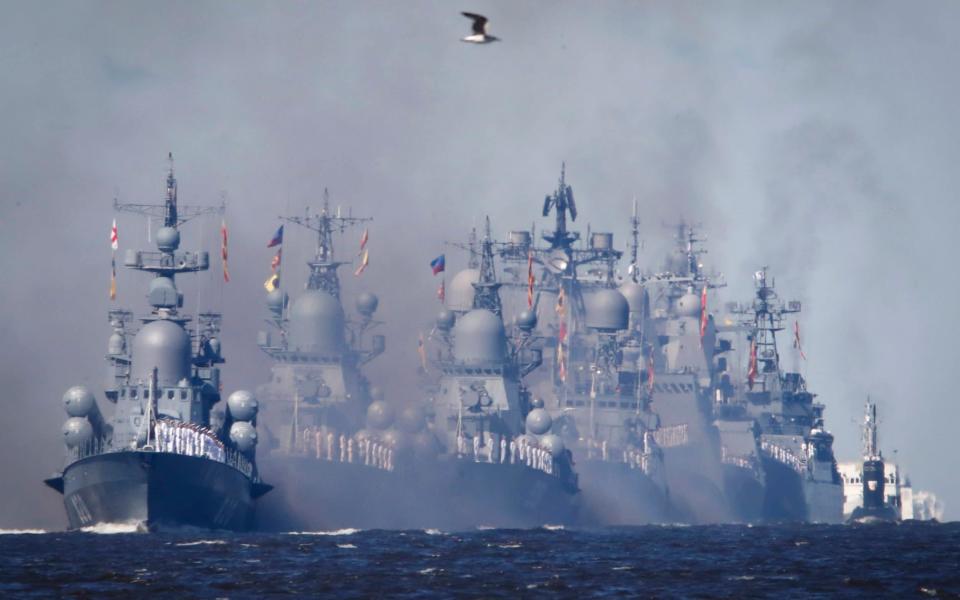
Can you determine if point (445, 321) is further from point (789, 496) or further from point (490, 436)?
point (789, 496)

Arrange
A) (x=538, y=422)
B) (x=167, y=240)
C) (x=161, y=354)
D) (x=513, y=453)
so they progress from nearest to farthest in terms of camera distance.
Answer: (x=161, y=354) → (x=167, y=240) → (x=513, y=453) → (x=538, y=422)

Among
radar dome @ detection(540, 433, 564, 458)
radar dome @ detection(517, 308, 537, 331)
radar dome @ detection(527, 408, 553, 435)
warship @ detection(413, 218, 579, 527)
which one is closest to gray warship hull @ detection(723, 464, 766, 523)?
warship @ detection(413, 218, 579, 527)

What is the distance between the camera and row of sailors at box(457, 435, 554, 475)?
12044 cm

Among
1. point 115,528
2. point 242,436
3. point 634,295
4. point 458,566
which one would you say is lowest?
point 458,566

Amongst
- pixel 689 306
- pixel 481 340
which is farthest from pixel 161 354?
pixel 689 306

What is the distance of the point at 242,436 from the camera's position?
92.6m

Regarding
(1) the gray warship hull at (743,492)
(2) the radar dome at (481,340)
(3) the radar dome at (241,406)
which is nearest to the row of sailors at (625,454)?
(1) the gray warship hull at (743,492)

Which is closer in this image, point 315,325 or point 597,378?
point 315,325

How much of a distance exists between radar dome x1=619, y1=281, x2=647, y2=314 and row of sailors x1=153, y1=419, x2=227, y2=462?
76.5 metres

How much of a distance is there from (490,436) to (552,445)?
585 centimetres

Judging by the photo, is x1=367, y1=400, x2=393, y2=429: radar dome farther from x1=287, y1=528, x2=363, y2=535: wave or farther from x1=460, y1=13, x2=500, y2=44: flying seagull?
x1=460, y1=13, x2=500, y2=44: flying seagull

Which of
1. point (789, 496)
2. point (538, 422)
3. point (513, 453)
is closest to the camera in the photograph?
point (513, 453)

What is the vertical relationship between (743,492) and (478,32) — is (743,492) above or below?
below

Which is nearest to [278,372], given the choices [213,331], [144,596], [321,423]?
[321,423]
